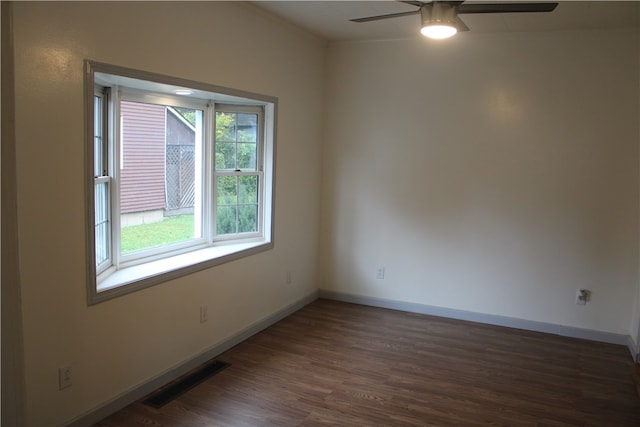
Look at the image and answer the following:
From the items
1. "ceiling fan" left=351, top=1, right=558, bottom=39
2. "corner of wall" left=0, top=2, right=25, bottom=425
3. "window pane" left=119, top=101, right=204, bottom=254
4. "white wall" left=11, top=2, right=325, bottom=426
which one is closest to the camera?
"corner of wall" left=0, top=2, right=25, bottom=425

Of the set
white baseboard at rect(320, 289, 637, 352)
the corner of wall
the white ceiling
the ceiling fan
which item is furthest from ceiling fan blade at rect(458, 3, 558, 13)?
white baseboard at rect(320, 289, 637, 352)

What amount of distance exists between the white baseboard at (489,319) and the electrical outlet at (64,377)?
3.03 meters

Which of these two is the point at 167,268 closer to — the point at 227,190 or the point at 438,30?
the point at 227,190

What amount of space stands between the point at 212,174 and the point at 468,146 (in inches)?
90.2

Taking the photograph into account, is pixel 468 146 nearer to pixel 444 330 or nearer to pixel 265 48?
pixel 444 330

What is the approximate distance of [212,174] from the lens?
4109mm

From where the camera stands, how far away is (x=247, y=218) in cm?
445

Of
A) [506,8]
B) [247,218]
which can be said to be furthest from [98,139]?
[506,8]

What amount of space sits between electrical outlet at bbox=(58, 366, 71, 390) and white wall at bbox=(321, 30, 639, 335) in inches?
120

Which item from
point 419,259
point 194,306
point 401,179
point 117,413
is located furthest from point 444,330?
point 117,413

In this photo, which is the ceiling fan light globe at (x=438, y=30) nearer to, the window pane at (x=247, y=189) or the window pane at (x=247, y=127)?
the window pane at (x=247, y=127)

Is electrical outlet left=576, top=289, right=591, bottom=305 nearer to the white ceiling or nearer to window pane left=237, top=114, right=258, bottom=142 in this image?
the white ceiling

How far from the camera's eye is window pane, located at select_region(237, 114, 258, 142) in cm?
430

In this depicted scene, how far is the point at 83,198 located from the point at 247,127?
195 cm
